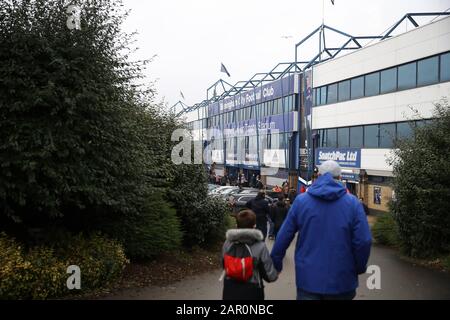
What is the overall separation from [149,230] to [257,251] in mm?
5313

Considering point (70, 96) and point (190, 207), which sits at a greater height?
point (70, 96)

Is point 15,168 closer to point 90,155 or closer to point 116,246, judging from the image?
point 90,155

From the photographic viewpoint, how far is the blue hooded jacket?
144 inches

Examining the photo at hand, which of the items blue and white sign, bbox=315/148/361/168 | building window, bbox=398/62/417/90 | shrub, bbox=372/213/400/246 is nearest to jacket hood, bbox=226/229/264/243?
shrub, bbox=372/213/400/246

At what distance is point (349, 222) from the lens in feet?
12.0

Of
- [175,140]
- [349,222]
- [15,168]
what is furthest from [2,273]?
[175,140]

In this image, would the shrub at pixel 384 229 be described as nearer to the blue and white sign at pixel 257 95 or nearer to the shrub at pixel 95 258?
the shrub at pixel 95 258

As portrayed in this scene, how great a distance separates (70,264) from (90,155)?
169cm

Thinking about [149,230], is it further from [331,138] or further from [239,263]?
[331,138]

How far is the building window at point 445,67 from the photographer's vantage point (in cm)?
2252

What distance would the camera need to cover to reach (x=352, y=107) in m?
30.6

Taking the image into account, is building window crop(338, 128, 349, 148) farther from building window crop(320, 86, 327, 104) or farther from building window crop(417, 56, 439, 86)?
building window crop(417, 56, 439, 86)

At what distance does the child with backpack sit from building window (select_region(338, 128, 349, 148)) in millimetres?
28243

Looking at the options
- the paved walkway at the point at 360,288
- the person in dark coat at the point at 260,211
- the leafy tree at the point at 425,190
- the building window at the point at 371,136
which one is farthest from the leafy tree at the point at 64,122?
the building window at the point at 371,136
